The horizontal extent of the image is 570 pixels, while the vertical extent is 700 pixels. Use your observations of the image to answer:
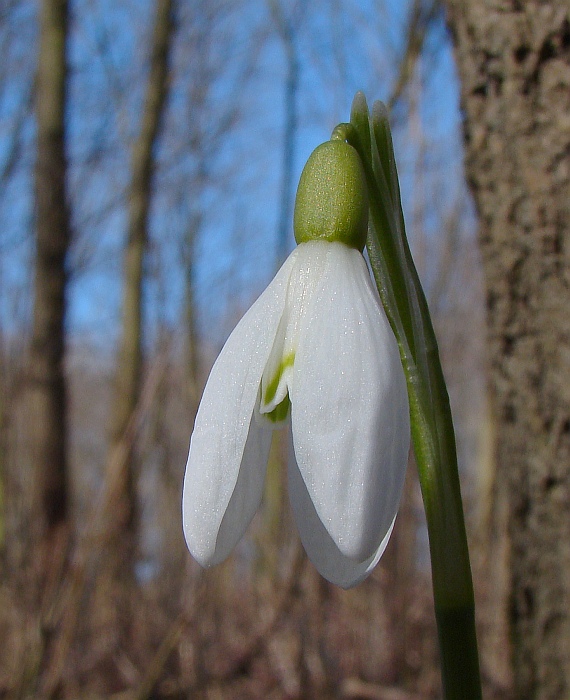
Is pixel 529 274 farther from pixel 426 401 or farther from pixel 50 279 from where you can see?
pixel 50 279

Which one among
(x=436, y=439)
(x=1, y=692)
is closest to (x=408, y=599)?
(x=1, y=692)

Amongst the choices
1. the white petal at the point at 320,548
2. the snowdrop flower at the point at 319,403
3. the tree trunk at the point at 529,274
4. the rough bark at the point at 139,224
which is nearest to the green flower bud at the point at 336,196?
the snowdrop flower at the point at 319,403

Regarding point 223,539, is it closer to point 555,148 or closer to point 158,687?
point 555,148

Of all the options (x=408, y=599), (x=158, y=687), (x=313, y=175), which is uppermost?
(x=313, y=175)

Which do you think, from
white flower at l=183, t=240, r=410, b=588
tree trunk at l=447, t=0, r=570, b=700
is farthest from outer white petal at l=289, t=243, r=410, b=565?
tree trunk at l=447, t=0, r=570, b=700

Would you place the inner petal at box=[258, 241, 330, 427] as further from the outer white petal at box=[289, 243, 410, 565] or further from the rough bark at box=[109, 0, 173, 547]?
the rough bark at box=[109, 0, 173, 547]


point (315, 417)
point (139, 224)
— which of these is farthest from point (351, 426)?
point (139, 224)
